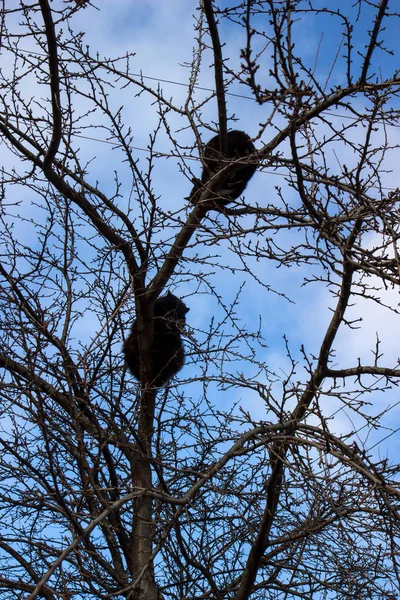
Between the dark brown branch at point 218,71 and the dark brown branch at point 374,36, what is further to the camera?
the dark brown branch at point 218,71

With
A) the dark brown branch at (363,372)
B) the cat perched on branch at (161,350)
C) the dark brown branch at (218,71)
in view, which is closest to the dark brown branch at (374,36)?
the dark brown branch at (218,71)

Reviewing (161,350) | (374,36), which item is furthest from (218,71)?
(161,350)

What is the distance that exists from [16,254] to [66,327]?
2.21 feet

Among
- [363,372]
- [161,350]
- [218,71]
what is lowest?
[363,372]

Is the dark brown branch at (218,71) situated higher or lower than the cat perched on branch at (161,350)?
higher

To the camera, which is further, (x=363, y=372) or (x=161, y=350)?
(x=161, y=350)

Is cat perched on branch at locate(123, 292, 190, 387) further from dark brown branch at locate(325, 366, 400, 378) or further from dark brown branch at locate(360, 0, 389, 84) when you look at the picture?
dark brown branch at locate(360, 0, 389, 84)

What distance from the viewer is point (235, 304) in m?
5.23

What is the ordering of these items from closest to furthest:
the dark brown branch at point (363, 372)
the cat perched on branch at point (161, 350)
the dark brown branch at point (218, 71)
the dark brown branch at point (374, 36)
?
the dark brown branch at point (374, 36) < the dark brown branch at point (363, 372) < the dark brown branch at point (218, 71) < the cat perched on branch at point (161, 350)

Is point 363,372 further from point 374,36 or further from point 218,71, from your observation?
point 218,71

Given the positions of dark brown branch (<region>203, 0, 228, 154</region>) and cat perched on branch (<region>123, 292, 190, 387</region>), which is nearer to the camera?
dark brown branch (<region>203, 0, 228, 154</region>)

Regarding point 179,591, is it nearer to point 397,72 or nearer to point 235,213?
point 235,213

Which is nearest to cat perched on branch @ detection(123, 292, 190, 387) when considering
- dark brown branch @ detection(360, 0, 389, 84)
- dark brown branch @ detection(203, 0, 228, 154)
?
dark brown branch @ detection(203, 0, 228, 154)

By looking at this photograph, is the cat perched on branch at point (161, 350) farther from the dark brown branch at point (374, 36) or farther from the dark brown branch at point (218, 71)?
the dark brown branch at point (374, 36)
